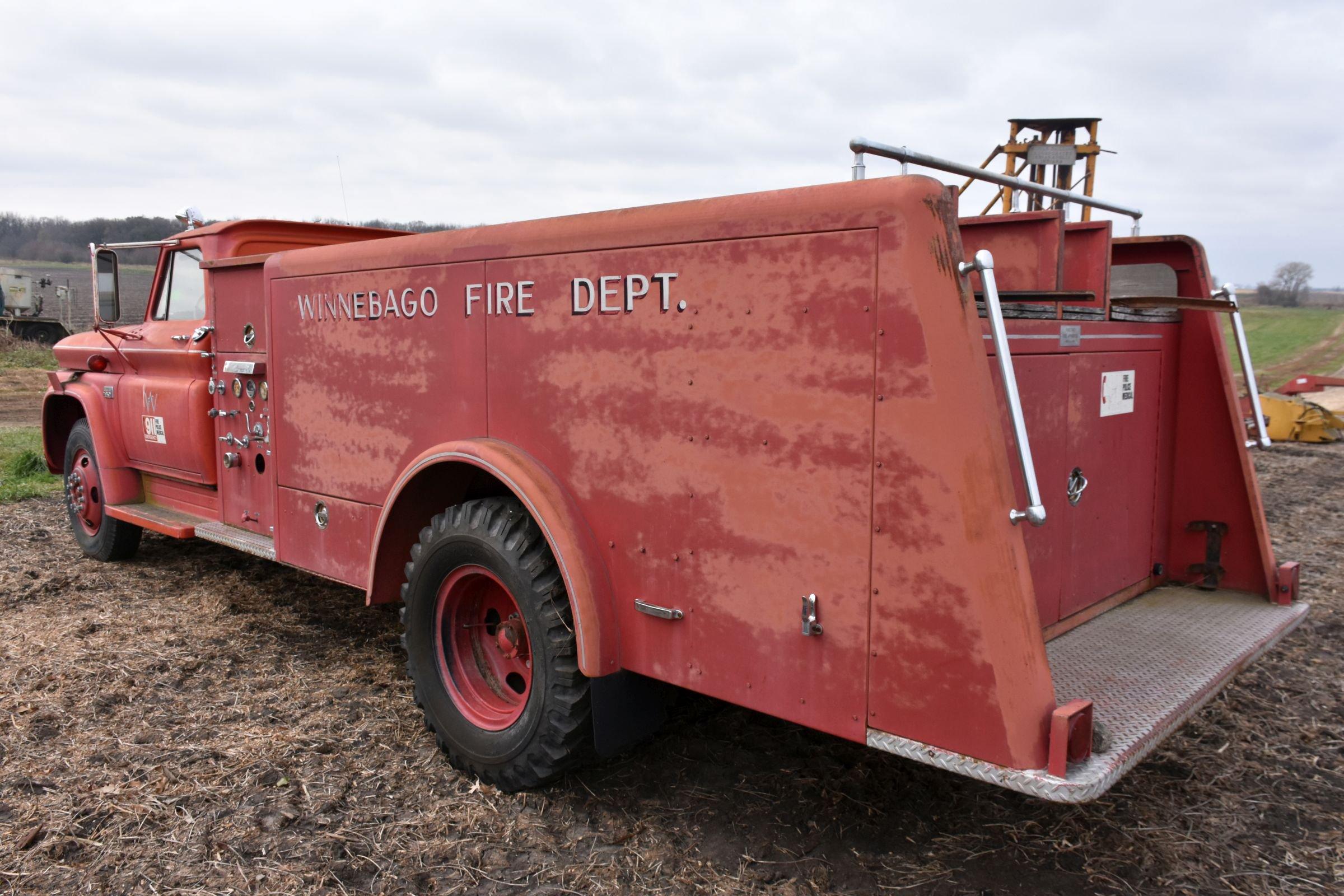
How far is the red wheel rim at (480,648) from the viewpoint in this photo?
11.5 ft

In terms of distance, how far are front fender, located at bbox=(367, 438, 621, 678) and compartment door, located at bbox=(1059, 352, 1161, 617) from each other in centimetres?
146

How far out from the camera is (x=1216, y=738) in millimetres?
3961

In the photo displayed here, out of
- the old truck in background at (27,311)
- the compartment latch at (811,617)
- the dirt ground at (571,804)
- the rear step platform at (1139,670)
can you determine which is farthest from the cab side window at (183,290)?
the old truck in background at (27,311)

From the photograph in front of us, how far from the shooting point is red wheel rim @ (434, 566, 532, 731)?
351 centimetres

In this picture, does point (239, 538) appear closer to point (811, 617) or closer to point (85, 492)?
point (85, 492)

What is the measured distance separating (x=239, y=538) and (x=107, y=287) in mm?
2308

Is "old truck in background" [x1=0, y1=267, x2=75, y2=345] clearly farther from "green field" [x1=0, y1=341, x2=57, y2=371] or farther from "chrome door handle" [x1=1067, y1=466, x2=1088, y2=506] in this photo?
"chrome door handle" [x1=1067, y1=466, x2=1088, y2=506]

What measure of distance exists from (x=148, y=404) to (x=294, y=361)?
5.93 ft

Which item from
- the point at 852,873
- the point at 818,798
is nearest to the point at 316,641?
the point at 818,798

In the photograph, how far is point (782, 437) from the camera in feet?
8.57

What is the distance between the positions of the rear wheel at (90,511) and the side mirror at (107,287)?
0.68 metres

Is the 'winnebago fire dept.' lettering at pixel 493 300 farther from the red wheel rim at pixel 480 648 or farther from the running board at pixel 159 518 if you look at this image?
the running board at pixel 159 518

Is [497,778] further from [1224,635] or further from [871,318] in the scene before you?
[1224,635]

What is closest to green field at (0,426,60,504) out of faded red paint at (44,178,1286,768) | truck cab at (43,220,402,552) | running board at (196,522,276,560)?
truck cab at (43,220,402,552)
